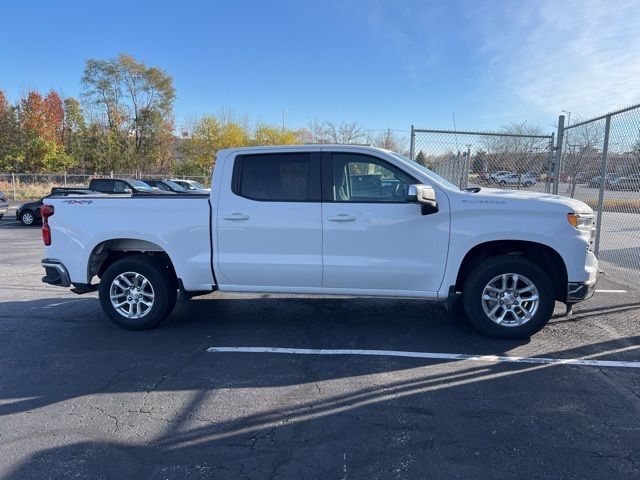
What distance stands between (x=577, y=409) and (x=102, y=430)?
350cm

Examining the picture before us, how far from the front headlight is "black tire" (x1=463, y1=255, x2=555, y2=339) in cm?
56

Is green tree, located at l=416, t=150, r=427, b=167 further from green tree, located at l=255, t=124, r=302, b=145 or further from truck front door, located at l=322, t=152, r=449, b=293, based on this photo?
green tree, located at l=255, t=124, r=302, b=145

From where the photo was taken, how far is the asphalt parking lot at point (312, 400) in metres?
2.93

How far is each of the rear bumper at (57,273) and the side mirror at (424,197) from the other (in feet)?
13.2

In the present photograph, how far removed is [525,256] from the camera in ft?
16.9

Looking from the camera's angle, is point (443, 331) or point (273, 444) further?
point (443, 331)

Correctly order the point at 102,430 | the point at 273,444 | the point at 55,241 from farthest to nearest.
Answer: the point at 55,241 < the point at 102,430 < the point at 273,444

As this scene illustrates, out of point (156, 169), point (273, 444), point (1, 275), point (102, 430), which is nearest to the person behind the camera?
point (273, 444)

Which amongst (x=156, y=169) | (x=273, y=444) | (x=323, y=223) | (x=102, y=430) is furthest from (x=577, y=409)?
(x=156, y=169)

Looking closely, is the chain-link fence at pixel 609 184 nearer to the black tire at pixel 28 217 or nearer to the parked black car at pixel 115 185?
the parked black car at pixel 115 185

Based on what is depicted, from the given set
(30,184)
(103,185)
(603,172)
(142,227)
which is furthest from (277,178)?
(30,184)

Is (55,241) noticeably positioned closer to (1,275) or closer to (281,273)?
(281,273)

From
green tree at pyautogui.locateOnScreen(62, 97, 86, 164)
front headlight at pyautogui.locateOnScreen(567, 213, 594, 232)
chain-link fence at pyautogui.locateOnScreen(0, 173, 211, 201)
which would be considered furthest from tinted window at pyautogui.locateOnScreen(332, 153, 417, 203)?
green tree at pyautogui.locateOnScreen(62, 97, 86, 164)

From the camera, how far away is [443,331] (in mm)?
5367
